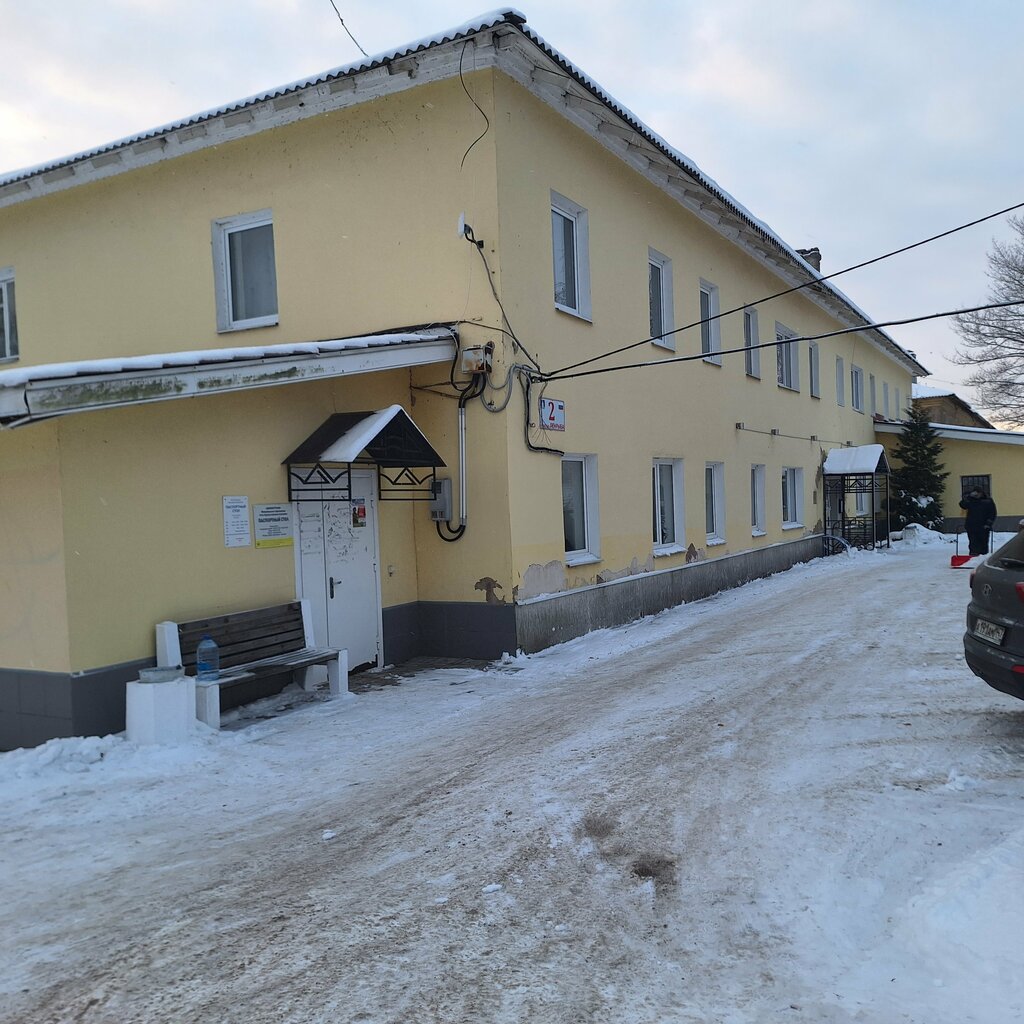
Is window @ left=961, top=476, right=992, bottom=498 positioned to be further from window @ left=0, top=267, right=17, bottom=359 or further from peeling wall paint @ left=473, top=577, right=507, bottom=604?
window @ left=0, top=267, right=17, bottom=359

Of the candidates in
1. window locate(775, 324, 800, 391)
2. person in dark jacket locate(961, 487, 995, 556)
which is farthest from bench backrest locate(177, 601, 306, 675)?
A: person in dark jacket locate(961, 487, 995, 556)

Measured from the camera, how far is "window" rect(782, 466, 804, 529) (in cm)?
1977

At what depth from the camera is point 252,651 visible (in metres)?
7.39

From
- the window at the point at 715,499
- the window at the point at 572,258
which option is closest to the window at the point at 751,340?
the window at the point at 715,499

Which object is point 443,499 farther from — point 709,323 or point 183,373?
point 709,323

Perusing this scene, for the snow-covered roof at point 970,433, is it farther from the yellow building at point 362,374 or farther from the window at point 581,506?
the window at point 581,506

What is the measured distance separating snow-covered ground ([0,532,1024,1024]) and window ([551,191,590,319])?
17.7 feet

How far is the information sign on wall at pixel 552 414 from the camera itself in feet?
32.1

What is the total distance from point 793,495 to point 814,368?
3973 millimetres

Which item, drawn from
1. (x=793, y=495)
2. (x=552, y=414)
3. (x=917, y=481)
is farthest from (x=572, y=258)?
(x=917, y=481)

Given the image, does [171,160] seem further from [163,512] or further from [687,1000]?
[687,1000]

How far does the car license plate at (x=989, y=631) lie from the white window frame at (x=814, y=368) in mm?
16827

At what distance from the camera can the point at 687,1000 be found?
2.99 m

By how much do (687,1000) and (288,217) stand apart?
31.6 ft
